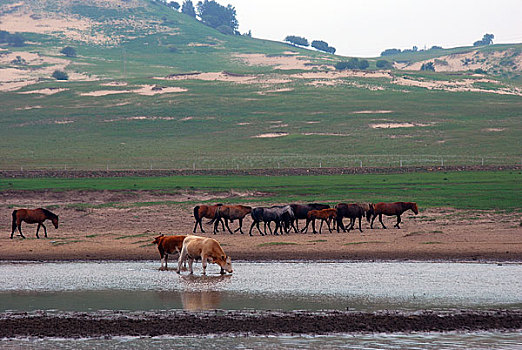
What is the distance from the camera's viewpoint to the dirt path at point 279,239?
25.5m

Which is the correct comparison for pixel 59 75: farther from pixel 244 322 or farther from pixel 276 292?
pixel 244 322

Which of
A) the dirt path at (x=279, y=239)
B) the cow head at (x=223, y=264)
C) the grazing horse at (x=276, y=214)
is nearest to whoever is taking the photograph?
the cow head at (x=223, y=264)

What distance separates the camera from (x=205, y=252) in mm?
22016

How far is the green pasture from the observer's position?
40688mm

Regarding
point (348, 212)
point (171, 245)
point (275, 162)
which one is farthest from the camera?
point (275, 162)

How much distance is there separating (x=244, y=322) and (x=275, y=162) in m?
58.5

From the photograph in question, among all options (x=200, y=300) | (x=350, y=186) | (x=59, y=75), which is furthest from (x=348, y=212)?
(x=59, y=75)

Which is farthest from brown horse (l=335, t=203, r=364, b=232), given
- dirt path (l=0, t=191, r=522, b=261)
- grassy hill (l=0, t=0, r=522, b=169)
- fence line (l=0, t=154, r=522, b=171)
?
grassy hill (l=0, t=0, r=522, b=169)

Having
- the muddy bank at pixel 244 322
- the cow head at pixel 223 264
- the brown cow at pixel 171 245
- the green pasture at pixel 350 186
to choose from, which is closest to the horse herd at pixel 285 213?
the green pasture at pixel 350 186

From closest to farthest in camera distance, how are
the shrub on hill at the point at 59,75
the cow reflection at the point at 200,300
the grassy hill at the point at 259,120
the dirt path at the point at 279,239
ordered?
the cow reflection at the point at 200,300 → the dirt path at the point at 279,239 → the grassy hill at the point at 259,120 → the shrub on hill at the point at 59,75

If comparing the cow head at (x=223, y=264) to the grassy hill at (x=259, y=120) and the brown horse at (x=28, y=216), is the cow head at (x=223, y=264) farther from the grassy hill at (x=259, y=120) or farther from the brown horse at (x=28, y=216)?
the grassy hill at (x=259, y=120)

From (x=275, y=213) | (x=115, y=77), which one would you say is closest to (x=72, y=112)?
(x=115, y=77)

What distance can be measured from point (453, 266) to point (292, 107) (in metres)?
102

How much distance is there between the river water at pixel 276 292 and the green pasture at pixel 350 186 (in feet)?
54.5
